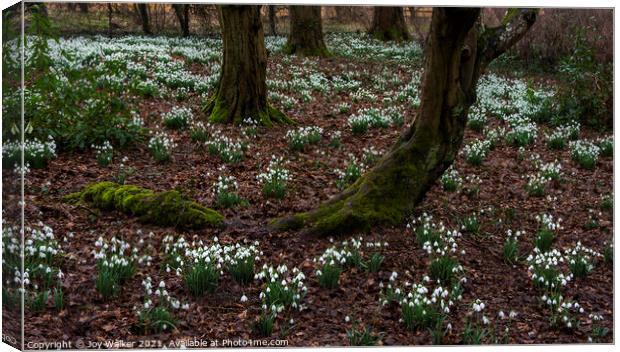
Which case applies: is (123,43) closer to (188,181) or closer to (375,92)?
(188,181)

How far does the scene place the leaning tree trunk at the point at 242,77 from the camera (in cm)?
939

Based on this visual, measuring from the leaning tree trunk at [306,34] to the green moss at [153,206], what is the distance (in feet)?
8.77

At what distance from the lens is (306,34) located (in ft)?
31.2

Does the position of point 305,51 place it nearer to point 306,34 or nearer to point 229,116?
point 306,34

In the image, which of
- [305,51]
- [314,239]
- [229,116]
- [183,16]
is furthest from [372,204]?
[305,51]

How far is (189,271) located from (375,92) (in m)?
7.06

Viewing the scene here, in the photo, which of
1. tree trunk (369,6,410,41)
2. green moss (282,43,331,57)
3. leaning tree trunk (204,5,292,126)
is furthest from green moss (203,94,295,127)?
tree trunk (369,6,410,41)

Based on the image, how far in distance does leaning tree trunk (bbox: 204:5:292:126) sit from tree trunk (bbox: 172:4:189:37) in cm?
122

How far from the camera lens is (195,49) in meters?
9.38

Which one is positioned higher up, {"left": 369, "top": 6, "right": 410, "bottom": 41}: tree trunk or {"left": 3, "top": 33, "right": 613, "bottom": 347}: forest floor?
{"left": 369, "top": 6, "right": 410, "bottom": 41}: tree trunk

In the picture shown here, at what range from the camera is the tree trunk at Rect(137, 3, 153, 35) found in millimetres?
5928

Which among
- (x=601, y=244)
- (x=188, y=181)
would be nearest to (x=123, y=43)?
(x=188, y=181)

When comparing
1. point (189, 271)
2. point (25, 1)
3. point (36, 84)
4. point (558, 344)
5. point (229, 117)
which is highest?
point (25, 1)

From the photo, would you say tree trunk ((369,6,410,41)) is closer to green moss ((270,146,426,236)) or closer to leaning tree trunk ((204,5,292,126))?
leaning tree trunk ((204,5,292,126))
